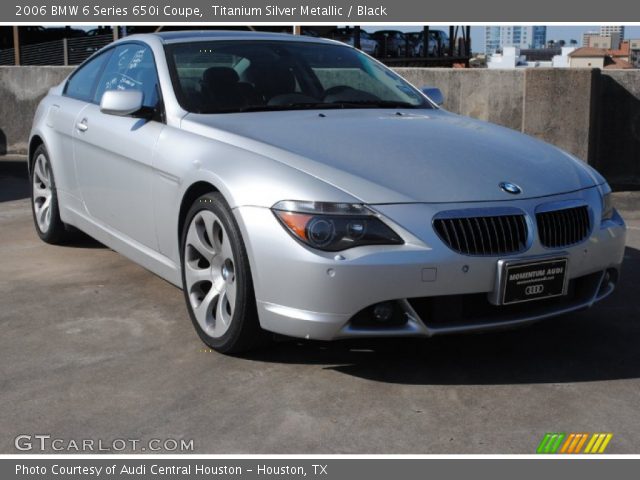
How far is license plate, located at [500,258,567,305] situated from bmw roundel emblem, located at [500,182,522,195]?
1.06ft

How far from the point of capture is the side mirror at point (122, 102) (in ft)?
15.6

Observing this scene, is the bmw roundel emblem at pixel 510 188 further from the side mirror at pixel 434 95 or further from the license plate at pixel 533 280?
the side mirror at pixel 434 95

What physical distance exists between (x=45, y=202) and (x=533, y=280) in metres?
3.87

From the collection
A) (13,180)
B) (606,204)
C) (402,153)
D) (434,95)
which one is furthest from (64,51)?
(606,204)

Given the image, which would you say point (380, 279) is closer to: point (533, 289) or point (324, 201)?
point (324, 201)

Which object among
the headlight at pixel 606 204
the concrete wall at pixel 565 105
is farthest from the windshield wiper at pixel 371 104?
the concrete wall at pixel 565 105

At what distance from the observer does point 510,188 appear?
3938mm

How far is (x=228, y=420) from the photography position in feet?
11.5

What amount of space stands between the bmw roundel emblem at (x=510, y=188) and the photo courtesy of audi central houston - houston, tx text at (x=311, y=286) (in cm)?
1

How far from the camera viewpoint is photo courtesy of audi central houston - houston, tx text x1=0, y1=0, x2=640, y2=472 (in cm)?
347

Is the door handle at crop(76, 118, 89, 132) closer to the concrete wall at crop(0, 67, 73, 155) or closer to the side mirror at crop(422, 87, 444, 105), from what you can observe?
the side mirror at crop(422, 87, 444, 105)

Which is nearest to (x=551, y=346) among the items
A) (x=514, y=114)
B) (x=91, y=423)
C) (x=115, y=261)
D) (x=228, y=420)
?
(x=228, y=420)

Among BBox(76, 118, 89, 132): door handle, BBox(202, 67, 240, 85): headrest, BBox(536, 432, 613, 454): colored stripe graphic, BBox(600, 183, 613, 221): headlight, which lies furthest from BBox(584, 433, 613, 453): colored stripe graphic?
BBox(76, 118, 89, 132): door handle
